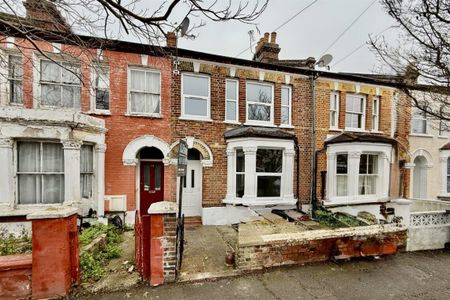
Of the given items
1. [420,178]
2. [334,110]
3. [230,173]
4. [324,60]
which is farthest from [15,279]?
[420,178]

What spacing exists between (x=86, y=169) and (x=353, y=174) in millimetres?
10045

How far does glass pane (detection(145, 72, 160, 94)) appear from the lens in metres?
8.45

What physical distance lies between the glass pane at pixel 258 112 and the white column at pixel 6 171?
305 inches

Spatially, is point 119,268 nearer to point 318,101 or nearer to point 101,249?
point 101,249

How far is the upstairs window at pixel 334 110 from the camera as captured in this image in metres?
10.6

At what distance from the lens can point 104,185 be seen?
→ 7859mm

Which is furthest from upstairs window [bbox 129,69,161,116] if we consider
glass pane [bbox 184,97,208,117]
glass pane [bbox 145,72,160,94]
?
glass pane [bbox 184,97,208,117]

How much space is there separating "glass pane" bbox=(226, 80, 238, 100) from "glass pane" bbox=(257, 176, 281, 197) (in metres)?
3.40

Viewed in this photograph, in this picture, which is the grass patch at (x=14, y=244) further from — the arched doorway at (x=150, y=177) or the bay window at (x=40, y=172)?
the arched doorway at (x=150, y=177)

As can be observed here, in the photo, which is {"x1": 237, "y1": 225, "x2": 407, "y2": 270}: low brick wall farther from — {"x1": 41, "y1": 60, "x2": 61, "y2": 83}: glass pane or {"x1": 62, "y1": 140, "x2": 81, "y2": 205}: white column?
{"x1": 41, "y1": 60, "x2": 61, "y2": 83}: glass pane

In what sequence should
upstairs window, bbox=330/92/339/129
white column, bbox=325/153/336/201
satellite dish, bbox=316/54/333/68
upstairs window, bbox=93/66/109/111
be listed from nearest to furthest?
upstairs window, bbox=93/66/109/111 < white column, bbox=325/153/336/201 < upstairs window, bbox=330/92/339/129 < satellite dish, bbox=316/54/333/68

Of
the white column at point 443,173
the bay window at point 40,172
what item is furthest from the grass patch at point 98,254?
the white column at point 443,173

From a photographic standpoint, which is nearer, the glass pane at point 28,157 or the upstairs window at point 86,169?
the glass pane at point 28,157

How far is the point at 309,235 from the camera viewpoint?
16.7ft
